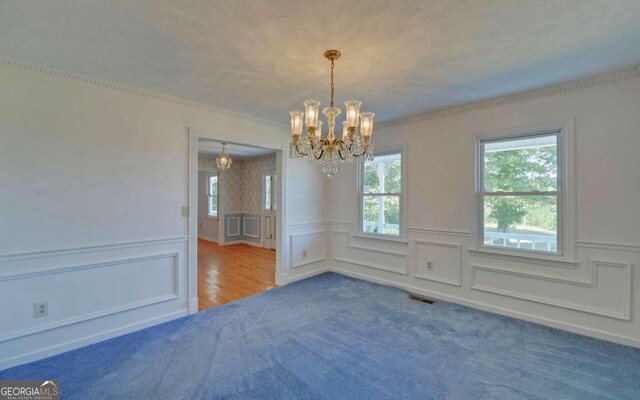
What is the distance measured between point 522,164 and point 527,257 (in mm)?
1045

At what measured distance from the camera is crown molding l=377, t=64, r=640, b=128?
2.55 meters

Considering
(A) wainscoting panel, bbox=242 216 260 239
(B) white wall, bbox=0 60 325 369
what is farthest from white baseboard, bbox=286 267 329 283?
(A) wainscoting panel, bbox=242 216 260 239

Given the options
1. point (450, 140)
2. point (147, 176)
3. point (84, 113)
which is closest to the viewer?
point (84, 113)

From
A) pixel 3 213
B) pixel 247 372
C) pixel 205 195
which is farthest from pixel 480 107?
pixel 205 195

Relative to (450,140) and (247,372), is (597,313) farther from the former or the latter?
(247,372)

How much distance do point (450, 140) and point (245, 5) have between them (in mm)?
2931

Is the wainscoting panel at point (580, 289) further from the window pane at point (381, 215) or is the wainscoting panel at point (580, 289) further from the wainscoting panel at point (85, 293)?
the wainscoting panel at point (85, 293)

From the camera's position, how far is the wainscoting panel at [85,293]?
2281 mm

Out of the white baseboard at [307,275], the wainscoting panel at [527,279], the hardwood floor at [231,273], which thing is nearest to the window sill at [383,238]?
the wainscoting panel at [527,279]

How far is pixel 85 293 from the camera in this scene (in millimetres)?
2590

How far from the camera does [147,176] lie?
116 inches

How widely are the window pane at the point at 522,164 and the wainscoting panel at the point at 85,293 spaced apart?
3790 mm

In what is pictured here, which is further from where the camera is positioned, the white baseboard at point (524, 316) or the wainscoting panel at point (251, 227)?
the wainscoting panel at point (251, 227)

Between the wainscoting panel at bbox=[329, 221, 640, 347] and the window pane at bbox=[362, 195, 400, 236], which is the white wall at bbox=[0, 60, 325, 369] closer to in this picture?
the window pane at bbox=[362, 195, 400, 236]
